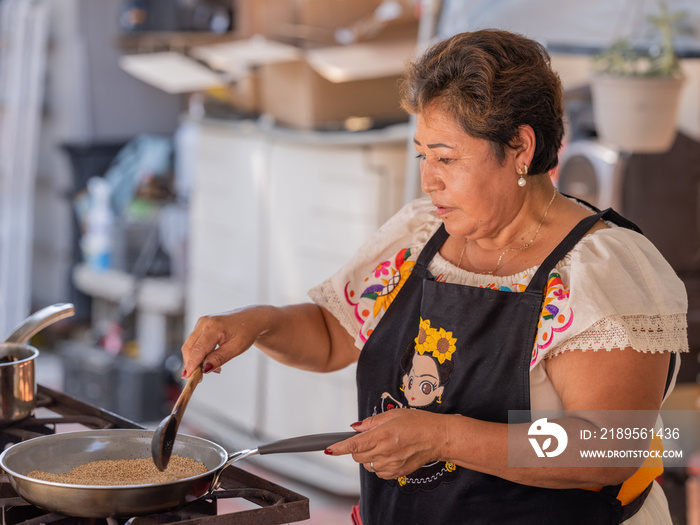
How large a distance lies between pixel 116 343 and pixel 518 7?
325 centimetres

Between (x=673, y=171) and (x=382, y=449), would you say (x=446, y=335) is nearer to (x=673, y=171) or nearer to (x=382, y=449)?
(x=382, y=449)

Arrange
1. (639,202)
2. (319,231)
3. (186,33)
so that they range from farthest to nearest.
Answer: (186,33) → (319,231) → (639,202)

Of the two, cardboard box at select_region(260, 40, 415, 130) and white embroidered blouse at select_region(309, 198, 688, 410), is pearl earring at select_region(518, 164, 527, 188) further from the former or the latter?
cardboard box at select_region(260, 40, 415, 130)

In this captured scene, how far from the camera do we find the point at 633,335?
4.14ft

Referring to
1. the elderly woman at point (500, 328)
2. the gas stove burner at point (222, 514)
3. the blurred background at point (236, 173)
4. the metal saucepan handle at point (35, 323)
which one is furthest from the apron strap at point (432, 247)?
the blurred background at point (236, 173)

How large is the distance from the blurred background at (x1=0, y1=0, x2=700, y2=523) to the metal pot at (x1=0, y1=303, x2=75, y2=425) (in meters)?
1.50

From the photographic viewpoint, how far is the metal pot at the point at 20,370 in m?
1.45

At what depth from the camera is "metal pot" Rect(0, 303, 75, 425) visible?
1.45m

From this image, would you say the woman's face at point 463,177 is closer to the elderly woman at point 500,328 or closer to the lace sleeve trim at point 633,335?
the elderly woman at point 500,328

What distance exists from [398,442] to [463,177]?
42cm

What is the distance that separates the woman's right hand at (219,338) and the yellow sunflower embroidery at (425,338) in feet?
0.92

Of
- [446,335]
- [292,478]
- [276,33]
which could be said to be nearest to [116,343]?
[292,478]

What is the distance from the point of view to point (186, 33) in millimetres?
4250

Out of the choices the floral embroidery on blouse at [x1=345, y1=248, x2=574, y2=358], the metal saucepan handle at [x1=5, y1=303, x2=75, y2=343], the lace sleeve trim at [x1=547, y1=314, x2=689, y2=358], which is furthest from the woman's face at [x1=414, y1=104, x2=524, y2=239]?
the metal saucepan handle at [x1=5, y1=303, x2=75, y2=343]
